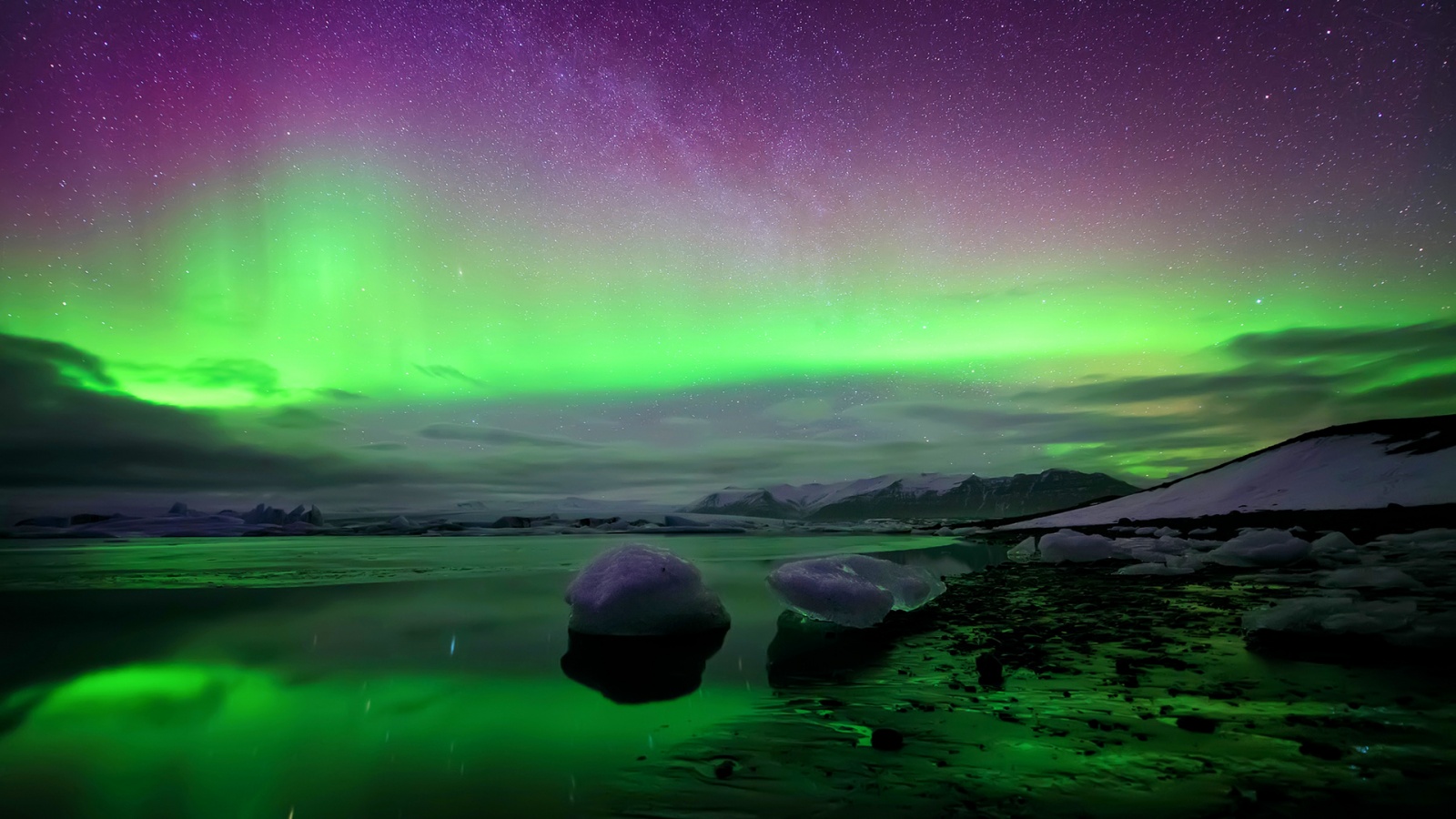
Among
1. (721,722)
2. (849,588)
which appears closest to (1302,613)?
(849,588)

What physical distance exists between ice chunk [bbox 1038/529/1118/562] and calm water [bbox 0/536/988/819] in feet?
43.8

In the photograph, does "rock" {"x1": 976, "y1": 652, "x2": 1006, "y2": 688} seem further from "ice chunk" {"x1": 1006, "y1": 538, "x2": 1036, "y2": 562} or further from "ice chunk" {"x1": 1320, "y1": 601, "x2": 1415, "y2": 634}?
"ice chunk" {"x1": 1006, "y1": 538, "x2": 1036, "y2": 562}

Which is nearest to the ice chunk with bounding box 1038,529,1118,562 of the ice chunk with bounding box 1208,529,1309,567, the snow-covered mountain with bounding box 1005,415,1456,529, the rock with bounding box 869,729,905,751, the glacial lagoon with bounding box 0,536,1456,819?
the ice chunk with bounding box 1208,529,1309,567

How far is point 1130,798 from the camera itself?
3264 millimetres

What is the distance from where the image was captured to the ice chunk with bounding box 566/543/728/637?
8695 millimetres

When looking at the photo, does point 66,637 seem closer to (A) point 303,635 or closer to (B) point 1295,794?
(A) point 303,635

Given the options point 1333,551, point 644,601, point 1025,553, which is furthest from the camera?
point 1025,553

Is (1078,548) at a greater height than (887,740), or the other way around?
(887,740)

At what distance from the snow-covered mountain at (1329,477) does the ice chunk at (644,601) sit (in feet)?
142

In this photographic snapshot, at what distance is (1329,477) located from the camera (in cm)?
3991

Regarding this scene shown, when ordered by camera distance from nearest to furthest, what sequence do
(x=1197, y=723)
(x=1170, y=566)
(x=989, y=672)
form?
1. (x=1197, y=723)
2. (x=989, y=672)
3. (x=1170, y=566)

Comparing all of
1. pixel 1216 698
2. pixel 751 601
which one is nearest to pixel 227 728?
pixel 1216 698

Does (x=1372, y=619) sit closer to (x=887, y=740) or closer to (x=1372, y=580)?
(x=1372, y=580)

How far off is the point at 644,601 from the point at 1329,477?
167 ft
